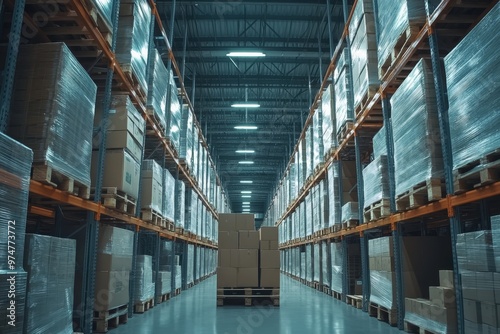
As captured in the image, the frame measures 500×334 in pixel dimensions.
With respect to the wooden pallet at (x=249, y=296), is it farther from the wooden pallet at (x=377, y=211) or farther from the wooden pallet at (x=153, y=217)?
the wooden pallet at (x=377, y=211)

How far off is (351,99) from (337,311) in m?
3.93

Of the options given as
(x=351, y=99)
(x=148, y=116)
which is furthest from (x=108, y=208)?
(x=351, y=99)

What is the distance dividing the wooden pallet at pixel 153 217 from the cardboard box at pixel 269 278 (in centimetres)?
228

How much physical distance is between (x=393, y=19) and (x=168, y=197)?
224 inches

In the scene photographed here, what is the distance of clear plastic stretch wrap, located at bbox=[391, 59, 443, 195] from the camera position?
177 inches

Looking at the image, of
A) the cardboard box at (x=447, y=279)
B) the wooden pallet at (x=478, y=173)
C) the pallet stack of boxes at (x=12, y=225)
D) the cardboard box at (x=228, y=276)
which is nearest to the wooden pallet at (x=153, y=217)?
the cardboard box at (x=228, y=276)

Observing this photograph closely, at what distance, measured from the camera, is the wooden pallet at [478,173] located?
3.35 meters

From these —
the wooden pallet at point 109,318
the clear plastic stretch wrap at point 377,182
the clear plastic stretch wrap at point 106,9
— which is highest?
the clear plastic stretch wrap at point 106,9

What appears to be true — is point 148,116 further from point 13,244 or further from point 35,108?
point 13,244

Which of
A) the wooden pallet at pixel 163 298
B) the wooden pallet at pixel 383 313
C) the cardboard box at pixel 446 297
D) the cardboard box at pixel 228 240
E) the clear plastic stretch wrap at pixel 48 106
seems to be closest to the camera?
the clear plastic stretch wrap at pixel 48 106

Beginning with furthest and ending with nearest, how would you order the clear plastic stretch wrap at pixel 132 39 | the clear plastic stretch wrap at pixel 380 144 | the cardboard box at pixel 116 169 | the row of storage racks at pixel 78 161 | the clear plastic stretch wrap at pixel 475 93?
the clear plastic stretch wrap at pixel 380 144, the clear plastic stretch wrap at pixel 132 39, the cardboard box at pixel 116 169, the clear plastic stretch wrap at pixel 475 93, the row of storage racks at pixel 78 161

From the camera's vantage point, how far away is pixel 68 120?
403 cm

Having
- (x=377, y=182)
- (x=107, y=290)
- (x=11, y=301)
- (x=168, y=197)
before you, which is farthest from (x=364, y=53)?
(x=11, y=301)

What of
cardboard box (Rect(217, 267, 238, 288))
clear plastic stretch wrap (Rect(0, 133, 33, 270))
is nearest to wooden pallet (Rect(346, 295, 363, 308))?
cardboard box (Rect(217, 267, 238, 288))
